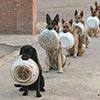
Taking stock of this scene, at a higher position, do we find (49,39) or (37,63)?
(49,39)

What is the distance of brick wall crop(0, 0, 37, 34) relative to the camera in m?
15.3

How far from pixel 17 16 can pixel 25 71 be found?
822 cm

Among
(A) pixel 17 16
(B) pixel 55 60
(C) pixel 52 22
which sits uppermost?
(C) pixel 52 22

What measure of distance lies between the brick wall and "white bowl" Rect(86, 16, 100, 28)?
6.54 feet

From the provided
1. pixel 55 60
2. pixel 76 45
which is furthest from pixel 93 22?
pixel 55 60

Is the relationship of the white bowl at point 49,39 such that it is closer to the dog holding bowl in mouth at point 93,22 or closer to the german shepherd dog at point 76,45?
the german shepherd dog at point 76,45

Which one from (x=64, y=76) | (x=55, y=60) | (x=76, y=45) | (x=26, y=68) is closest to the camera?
(x=26, y=68)

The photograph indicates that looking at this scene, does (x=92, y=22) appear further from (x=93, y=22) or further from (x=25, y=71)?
(x=25, y=71)

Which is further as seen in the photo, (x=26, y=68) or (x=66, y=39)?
(x=66, y=39)

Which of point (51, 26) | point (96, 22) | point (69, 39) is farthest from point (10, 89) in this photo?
point (96, 22)

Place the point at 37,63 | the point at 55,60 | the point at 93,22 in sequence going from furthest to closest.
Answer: the point at 93,22 < the point at 55,60 < the point at 37,63

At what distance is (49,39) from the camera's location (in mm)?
8812

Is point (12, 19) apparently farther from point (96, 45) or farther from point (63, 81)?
point (63, 81)

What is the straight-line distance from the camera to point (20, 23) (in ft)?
50.1
